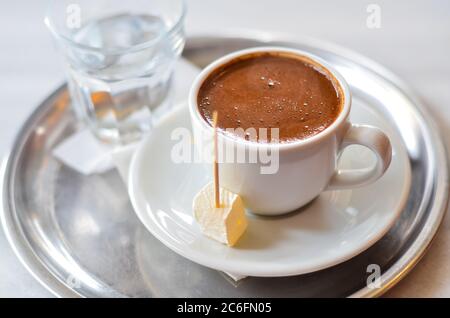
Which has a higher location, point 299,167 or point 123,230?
point 299,167

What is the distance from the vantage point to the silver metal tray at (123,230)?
0.89 metres

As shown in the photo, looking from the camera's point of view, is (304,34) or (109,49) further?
(304,34)

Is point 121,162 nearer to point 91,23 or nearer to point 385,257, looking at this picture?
point 91,23

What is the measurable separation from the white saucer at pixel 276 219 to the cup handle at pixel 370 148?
0.04 m

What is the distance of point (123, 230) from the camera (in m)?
1.00

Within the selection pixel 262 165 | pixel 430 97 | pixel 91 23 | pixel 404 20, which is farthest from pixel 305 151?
pixel 404 20

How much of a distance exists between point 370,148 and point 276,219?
0.18 metres

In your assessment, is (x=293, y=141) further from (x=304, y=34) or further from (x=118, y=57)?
(x=304, y=34)

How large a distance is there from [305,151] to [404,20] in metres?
0.79

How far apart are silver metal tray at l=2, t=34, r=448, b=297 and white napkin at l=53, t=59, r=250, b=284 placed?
0.06 feet

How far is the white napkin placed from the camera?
3.46 feet

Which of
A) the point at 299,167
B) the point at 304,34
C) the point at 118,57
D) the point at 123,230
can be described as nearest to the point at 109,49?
the point at 118,57

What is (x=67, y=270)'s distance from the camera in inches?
37.1

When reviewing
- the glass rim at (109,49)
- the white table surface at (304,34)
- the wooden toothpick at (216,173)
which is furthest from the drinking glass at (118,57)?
the wooden toothpick at (216,173)
